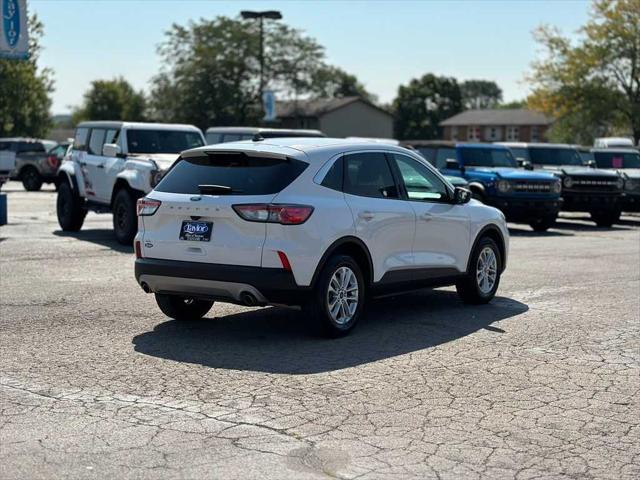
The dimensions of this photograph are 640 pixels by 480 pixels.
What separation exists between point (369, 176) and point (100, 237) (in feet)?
30.0

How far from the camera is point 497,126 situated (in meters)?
112

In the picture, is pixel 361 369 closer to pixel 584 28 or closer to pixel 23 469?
pixel 23 469

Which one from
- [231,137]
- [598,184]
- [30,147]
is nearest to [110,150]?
[231,137]

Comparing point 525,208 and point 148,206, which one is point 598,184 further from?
point 148,206

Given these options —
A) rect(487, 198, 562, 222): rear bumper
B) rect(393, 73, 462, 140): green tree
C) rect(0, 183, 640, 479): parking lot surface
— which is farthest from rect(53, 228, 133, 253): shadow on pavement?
rect(393, 73, 462, 140): green tree

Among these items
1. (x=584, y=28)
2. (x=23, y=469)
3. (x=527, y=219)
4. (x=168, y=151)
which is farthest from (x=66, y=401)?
(x=584, y=28)

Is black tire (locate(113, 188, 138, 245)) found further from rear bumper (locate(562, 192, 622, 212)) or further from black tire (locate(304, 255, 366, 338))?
rear bumper (locate(562, 192, 622, 212))

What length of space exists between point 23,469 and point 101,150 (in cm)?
1279

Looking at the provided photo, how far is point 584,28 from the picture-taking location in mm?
58625

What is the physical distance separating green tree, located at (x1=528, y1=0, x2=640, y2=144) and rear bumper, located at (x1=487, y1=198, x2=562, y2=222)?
38.4m

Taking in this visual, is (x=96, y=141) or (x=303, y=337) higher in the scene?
(x=96, y=141)

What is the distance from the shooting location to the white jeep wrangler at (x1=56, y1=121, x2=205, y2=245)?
15656 mm

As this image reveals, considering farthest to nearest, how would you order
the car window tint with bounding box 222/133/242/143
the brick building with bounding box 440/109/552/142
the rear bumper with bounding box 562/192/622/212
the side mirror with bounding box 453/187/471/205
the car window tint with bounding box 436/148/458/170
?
the brick building with bounding box 440/109/552/142 < the rear bumper with bounding box 562/192/622/212 < the car window tint with bounding box 222/133/242/143 < the car window tint with bounding box 436/148/458/170 < the side mirror with bounding box 453/187/471/205

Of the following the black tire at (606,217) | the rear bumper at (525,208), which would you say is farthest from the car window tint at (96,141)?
the black tire at (606,217)
